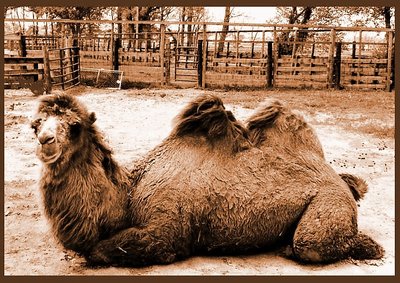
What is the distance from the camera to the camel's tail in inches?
183

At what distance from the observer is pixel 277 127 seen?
4898mm

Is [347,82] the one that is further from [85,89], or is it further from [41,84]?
[41,84]

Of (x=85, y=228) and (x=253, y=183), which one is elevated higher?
(x=253, y=183)

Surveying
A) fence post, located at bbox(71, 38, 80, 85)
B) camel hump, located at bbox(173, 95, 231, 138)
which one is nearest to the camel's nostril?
camel hump, located at bbox(173, 95, 231, 138)

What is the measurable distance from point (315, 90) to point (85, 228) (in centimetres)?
1670

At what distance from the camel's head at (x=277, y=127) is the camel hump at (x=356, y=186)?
0.62 metres

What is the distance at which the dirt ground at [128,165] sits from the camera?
434 centimetres

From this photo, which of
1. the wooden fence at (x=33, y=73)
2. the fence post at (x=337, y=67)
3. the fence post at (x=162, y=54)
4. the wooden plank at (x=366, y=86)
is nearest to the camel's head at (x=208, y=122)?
the wooden fence at (x=33, y=73)

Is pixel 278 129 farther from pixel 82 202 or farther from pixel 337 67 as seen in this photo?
pixel 337 67

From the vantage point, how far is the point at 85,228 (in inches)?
162

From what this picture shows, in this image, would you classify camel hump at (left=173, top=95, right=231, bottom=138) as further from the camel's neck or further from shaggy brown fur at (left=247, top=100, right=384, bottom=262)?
the camel's neck

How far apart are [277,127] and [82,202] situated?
1.94 m

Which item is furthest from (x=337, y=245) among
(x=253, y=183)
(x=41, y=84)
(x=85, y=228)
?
(x=41, y=84)

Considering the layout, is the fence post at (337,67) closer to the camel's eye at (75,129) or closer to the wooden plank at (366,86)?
the wooden plank at (366,86)
